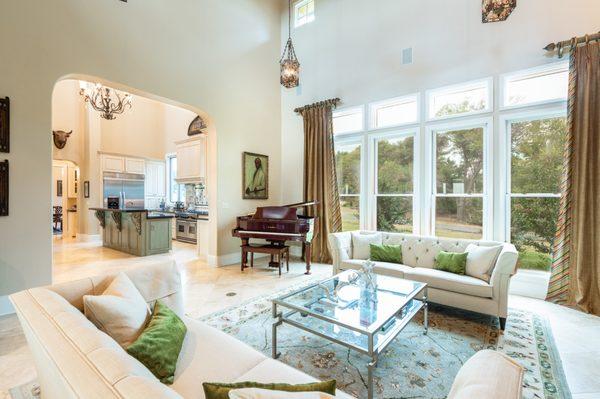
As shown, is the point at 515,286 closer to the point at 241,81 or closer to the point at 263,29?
the point at 241,81

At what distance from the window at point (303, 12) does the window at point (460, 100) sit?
131 inches

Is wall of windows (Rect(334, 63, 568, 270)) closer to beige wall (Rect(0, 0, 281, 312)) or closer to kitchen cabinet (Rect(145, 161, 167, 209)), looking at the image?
beige wall (Rect(0, 0, 281, 312))

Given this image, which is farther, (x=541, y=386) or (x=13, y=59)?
(x=13, y=59)

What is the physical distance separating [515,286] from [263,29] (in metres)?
6.59

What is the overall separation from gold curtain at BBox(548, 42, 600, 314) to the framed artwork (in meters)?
4.85

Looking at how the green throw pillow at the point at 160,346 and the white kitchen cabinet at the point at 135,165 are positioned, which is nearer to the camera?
the green throw pillow at the point at 160,346

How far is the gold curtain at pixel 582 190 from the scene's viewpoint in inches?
126

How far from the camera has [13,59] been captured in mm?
3084

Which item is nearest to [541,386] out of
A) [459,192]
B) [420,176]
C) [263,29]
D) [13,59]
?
[459,192]

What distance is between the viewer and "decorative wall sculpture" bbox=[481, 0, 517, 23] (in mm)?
2686


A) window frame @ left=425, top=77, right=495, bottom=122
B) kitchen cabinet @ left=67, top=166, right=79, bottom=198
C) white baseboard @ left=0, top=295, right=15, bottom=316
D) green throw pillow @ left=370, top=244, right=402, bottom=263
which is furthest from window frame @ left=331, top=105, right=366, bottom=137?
kitchen cabinet @ left=67, top=166, right=79, bottom=198

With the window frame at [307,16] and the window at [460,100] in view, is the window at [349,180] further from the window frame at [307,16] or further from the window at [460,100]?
the window frame at [307,16]

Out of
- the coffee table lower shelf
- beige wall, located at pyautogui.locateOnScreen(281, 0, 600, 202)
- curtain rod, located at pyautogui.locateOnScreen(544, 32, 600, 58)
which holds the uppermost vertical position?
beige wall, located at pyautogui.locateOnScreen(281, 0, 600, 202)

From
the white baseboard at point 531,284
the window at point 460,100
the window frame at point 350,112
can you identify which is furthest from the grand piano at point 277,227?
the white baseboard at point 531,284
